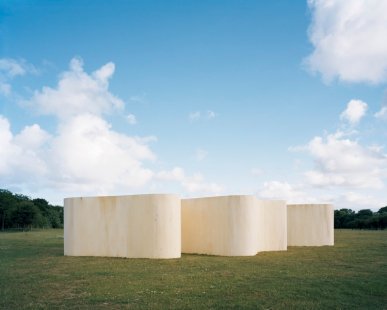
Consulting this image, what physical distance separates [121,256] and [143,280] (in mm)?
6628

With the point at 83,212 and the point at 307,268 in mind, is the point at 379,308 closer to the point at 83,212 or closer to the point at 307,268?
the point at 307,268

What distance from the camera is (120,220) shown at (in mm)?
18891

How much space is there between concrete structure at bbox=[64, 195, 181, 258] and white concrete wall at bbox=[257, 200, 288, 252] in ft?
18.8

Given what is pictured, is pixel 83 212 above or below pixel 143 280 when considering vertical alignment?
above

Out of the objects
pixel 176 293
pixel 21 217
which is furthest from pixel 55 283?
pixel 21 217

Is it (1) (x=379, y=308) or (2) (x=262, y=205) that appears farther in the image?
(2) (x=262, y=205)

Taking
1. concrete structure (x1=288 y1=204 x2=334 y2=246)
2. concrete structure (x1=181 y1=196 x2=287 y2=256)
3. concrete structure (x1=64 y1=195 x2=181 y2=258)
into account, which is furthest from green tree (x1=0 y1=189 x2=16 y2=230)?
concrete structure (x1=181 y1=196 x2=287 y2=256)

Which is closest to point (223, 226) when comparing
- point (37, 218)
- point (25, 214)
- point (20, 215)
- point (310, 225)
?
point (310, 225)

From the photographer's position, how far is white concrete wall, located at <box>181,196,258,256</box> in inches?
774

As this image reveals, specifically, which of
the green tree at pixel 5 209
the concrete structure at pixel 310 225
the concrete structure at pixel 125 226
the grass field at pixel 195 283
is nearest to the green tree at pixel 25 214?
the green tree at pixel 5 209

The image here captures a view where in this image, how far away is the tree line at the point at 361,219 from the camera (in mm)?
62878

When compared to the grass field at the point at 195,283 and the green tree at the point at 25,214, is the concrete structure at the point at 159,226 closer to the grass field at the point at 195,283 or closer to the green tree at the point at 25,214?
the grass field at the point at 195,283

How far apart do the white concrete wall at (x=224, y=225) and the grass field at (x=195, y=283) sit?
217 cm

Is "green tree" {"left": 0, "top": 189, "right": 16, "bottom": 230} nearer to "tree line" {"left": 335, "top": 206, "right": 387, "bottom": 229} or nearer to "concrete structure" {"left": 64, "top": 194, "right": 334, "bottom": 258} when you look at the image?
"tree line" {"left": 335, "top": 206, "right": 387, "bottom": 229}
